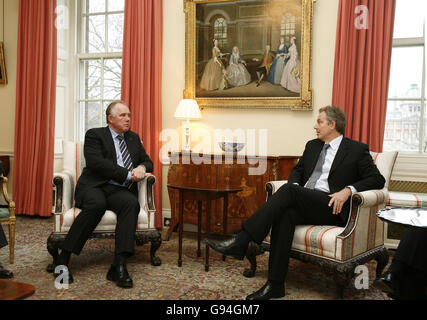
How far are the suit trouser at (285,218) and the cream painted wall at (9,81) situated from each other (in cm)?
414

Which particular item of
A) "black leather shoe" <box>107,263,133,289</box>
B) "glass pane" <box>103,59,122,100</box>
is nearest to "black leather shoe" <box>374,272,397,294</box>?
"black leather shoe" <box>107,263,133,289</box>

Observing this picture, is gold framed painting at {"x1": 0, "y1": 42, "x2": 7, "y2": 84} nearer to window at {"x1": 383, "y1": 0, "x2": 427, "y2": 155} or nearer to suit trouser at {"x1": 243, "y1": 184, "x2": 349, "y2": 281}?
suit trouser at {"x1": 243, "y1": 184, "x2": 349, "y2": 281}

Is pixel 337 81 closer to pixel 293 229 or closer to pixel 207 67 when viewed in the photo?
pixel 207 67

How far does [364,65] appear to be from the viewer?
149 inches

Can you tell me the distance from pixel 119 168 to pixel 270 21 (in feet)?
7.50

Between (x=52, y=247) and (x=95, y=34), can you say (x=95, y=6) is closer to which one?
(x=95, y=34)

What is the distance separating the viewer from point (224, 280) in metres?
2.90

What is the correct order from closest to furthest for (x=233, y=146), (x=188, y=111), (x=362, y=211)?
(x=362, y=211) < (x=233, y=146) < (x=188, y=111)

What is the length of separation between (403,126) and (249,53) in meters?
1.77

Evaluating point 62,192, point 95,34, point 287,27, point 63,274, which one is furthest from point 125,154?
point 95,34

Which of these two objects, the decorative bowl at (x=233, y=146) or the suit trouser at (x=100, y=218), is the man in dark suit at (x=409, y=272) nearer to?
the suit trouser at (x=100, y=218)

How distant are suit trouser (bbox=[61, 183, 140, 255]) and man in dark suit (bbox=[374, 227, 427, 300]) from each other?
5.54 feet

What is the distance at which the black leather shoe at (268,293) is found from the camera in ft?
8.14

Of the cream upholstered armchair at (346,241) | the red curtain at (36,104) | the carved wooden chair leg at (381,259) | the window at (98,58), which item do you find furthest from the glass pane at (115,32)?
the carved wooden chair leg at (381,259)
